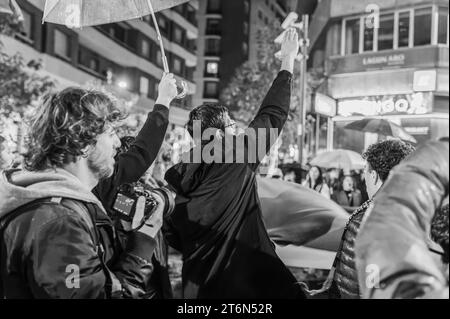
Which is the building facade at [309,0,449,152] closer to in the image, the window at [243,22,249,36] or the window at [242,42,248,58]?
the window at [242,42,248,58]

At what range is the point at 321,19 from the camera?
1204 inches

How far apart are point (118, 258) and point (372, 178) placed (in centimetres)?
168

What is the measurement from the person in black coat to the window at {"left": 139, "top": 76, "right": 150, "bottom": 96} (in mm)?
41208

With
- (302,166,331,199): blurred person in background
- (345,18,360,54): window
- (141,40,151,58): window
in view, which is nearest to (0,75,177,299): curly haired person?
(302,166,331,199): blurred person in background

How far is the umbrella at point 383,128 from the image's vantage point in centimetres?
1267

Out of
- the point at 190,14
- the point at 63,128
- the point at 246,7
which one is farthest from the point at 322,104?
the point at 246,7

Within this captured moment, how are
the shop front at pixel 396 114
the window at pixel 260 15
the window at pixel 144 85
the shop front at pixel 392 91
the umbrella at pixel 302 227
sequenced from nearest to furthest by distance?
the umbrella at pixel 302 227 < the shop front at pixel 396 114 < the shop front at pixel 392 91 < the window at pixel 144 85 < the window at pixel 260 15

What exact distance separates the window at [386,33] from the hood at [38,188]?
26.0m

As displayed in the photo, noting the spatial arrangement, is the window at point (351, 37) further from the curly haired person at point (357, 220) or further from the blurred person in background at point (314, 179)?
the curly haired person at point (357, 220)

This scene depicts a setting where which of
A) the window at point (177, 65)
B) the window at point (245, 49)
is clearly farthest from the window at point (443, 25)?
the window at point (245, 49)

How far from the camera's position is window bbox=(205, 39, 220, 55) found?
81.6m

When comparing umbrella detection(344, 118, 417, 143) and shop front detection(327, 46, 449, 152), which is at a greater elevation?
shop front detection(327, 46, 449, 152)
